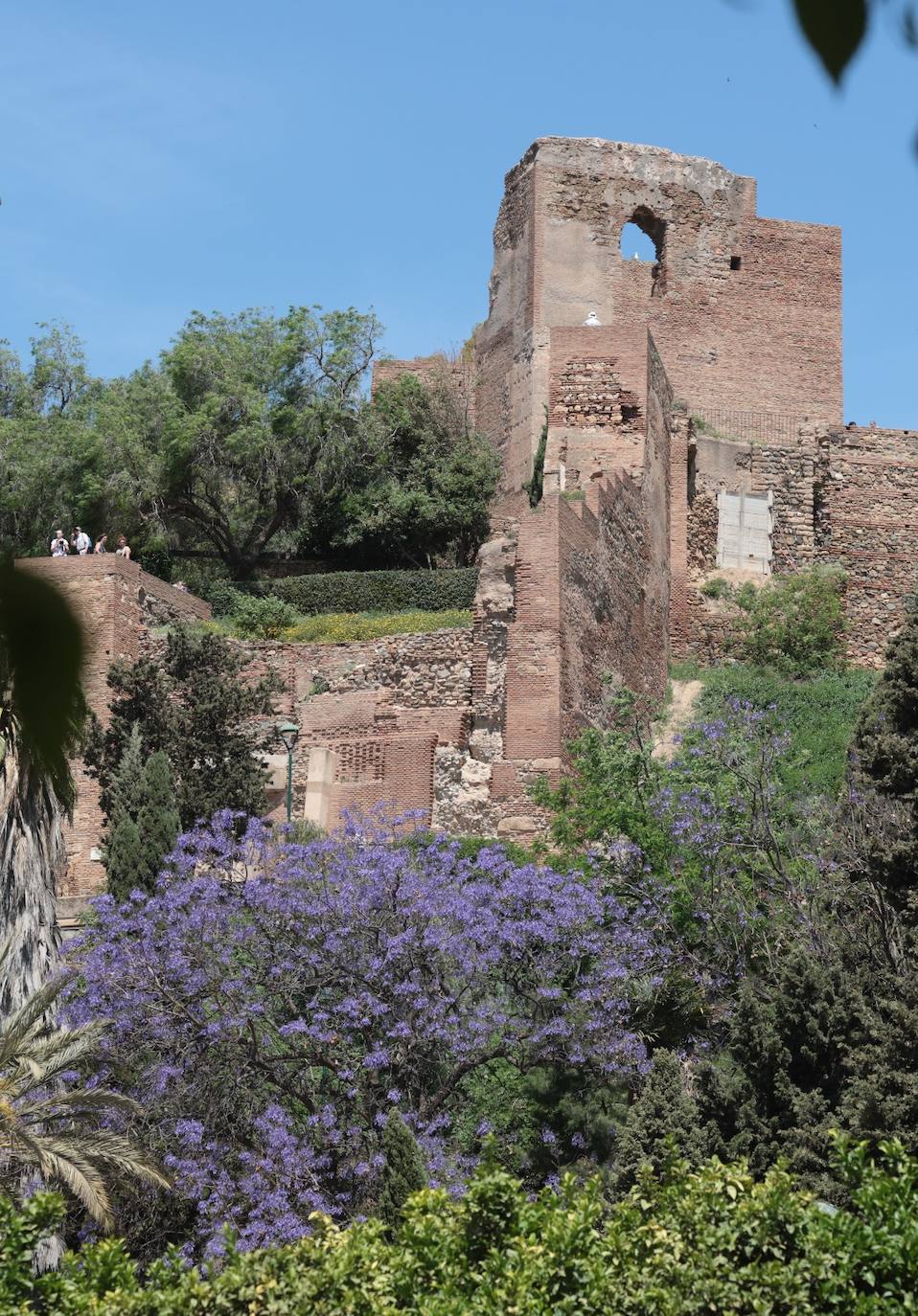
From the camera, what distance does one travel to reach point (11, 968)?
15680 mm

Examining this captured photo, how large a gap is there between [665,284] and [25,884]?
23864 mm

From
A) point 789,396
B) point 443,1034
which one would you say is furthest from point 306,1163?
point 789,396

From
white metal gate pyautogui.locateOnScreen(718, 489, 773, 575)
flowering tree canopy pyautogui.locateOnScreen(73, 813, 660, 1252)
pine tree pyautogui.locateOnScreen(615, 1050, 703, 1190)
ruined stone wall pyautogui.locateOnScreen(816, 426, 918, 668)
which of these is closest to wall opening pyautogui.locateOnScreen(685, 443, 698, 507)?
white metal gate pyautogui.locateOnScreen(718, 489, 773, 575)

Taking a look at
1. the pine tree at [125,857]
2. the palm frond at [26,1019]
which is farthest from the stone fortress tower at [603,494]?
the palm frond at [26,1019]

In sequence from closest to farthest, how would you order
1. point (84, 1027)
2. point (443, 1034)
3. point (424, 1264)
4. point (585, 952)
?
1. point (424, 1264)
2. point (84, 1027)
3. point (443, 1034)
4. point (585, 952)

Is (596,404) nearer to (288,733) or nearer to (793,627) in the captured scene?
(793,627)

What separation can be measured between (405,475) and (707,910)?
1726cm

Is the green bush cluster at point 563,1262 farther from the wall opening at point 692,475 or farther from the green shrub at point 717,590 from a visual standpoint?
the wall opening at point 692,475

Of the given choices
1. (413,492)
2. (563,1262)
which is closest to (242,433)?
(413,492)

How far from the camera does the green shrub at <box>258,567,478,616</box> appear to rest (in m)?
31.4

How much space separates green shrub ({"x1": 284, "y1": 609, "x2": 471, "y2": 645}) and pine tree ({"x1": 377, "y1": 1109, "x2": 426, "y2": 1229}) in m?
12.3

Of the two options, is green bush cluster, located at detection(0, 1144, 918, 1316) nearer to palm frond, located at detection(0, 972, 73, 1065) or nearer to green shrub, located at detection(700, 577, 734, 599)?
palm frond, located at detection(0, 972, 73, 1065)

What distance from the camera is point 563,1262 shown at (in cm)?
1130

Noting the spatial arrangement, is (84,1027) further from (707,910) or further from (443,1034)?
(707,910)
